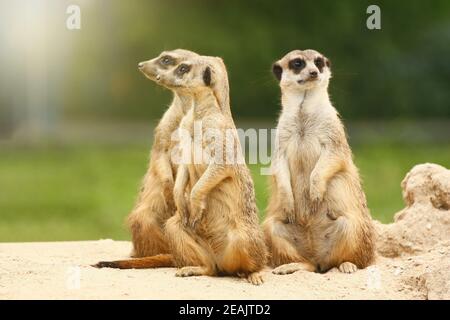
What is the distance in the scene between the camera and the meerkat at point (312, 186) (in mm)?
5184

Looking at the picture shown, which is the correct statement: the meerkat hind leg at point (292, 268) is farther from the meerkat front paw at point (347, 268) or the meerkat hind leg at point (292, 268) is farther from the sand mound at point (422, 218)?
the sand mound at point (422, 218)

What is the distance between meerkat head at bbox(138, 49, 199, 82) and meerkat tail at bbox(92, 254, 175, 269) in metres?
1.03

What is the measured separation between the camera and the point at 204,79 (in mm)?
4938

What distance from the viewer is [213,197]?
4.96m

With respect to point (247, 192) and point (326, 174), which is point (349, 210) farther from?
point (247, 192)

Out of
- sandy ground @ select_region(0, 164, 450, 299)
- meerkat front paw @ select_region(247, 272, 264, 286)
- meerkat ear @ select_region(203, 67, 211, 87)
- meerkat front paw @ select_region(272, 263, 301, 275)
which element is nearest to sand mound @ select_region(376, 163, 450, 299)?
sandy ground @ select_region(0, 164, 450, 299)

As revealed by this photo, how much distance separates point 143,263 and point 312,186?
3.54ft

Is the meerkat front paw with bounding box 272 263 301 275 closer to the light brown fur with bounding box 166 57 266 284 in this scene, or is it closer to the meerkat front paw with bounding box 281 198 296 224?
the light brown fur with bounding box 166 57 266 284

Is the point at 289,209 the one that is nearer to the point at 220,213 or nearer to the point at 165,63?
the point at 220,213

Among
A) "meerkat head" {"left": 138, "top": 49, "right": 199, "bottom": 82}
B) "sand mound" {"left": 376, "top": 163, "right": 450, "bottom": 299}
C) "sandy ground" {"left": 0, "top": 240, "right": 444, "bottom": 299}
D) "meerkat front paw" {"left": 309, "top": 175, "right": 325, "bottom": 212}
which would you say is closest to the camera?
"sandy ground" {"left": 0, "top": 240, "right": 444, "bottom": 299}

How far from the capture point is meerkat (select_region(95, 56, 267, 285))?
4859mm

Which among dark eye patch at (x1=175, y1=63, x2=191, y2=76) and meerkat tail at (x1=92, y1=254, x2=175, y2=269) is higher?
dark eye patch at (x1=175, y1=63, x2=191, y2=76)

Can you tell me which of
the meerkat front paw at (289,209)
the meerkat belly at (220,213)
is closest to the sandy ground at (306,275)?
the meerkat belly at (220,213)

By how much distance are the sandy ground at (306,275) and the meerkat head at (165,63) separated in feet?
3.70
